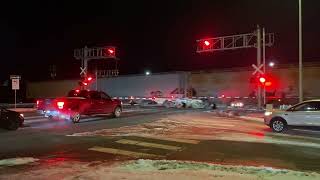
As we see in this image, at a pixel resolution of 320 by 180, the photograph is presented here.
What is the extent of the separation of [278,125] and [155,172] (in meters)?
12.0

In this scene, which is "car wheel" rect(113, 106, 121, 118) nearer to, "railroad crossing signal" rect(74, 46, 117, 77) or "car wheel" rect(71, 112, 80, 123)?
"car wheel" rect(71, 112, 80, 123)

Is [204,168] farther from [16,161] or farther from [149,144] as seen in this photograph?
[149,144]

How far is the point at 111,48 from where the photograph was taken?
6138cm

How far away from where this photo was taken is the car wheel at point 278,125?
21545 mm

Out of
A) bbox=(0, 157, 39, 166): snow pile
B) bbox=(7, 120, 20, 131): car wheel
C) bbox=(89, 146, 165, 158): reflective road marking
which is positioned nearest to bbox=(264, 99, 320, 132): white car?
bbox=(89, 146, 165, 158): reflective road marking

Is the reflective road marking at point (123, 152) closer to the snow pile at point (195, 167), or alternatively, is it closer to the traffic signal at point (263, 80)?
the snow pile at point (195, 167)

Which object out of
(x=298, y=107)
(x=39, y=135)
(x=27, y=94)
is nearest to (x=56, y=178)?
(x=39, y=135)

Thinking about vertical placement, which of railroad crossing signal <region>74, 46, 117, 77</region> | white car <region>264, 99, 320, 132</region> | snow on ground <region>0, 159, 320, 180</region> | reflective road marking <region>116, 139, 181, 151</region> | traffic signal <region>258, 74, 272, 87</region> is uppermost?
railroad crossing signal <region>74, 46, 117, 77</region>

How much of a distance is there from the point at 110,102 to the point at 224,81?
31.5 metres

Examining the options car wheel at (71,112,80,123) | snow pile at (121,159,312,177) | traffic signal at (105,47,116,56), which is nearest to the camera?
snow pile at (121,159,312,177)

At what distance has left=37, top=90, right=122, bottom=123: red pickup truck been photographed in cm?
2647

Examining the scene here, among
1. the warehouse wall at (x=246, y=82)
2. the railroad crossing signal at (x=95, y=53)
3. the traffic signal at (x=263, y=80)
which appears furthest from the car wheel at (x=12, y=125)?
the railroad crossing signal at (x=95, y=53)

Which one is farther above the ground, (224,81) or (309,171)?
(224,81)

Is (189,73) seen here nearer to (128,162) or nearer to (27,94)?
(27,94)
